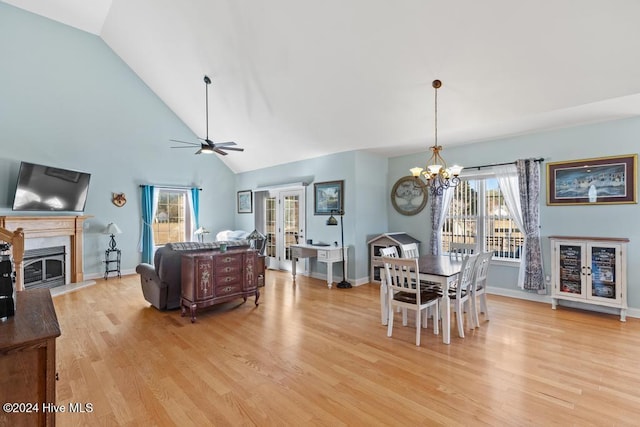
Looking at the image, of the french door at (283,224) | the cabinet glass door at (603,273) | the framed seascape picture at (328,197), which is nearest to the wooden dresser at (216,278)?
the framed seascape picture at (328,197)

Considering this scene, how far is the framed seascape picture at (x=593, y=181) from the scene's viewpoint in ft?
13.1

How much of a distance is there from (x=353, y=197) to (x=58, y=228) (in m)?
5.49

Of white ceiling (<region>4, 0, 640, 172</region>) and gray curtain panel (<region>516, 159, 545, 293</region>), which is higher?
white ceiling (<region>4, 0, 640, 172</region>)

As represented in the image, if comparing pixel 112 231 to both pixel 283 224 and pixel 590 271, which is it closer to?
pixel 283 224

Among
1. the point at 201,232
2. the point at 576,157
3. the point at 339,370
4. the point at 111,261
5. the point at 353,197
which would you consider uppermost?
the point at 576,157

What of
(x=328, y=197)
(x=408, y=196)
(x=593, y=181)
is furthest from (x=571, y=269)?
(x=328, y=197)

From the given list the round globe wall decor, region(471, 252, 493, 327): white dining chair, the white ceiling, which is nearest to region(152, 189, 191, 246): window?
the white ceiling

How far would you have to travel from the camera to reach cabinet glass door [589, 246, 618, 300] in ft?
12.6

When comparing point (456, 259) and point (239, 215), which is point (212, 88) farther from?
point (456, 259)

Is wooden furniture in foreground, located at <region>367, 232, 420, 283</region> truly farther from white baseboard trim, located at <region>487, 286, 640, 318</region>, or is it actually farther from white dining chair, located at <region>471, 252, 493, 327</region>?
white dining chair, located at <region>471, 252, 493, 327</region>

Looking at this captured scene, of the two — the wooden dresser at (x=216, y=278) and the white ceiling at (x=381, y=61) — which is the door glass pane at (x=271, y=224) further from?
the wooden dresser at (x=216, y=278)

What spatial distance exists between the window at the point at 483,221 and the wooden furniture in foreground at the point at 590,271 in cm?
70

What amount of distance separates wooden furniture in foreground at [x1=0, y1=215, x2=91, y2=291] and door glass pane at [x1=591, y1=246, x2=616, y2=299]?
8321 millimetres

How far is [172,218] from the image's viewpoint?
24.9 ft
